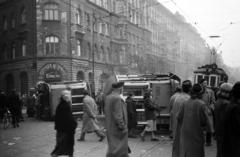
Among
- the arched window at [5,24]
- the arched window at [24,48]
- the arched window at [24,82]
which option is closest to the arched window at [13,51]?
the arched window at [24,48]

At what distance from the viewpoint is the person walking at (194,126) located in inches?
238

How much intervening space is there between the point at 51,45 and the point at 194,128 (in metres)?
29.9

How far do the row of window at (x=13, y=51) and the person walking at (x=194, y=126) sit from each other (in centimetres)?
3208

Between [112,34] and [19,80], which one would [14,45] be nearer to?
[19,80]

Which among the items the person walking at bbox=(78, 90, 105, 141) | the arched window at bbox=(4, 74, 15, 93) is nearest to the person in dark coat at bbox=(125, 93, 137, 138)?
the person walking at bbox=(78, 90, 105, 141)

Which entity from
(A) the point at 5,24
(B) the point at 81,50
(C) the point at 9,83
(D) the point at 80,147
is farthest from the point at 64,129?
(A) the point at 5,24

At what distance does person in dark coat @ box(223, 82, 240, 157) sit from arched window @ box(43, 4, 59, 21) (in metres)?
31.8

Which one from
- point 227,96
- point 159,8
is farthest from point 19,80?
point 159,8

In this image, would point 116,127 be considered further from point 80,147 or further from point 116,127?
point 80,147

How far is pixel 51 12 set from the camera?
34.9m

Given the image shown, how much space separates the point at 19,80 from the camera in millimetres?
36344

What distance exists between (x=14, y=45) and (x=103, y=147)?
100ft

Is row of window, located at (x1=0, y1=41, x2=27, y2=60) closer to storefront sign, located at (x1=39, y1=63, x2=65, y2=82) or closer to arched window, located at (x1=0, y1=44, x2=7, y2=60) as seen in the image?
arched window, located at (x1=0, y1=44, x2=7, y2=60)

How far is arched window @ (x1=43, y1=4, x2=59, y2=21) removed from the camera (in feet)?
114
